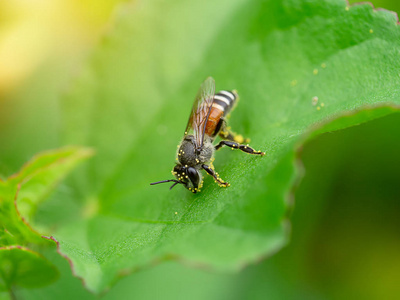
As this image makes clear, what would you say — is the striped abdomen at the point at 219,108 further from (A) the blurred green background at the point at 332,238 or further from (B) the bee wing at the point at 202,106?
(A) the blurred green background at the point at 332,238

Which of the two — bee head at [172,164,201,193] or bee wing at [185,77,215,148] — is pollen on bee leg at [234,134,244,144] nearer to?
bee wing at [185,77,215,148]

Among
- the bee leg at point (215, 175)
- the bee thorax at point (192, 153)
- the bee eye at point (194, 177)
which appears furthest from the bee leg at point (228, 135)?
the bee eye at point (194, 177)

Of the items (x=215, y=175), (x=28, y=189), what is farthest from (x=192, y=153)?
(x=28, y=189)

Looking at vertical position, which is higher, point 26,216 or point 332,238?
point 26,216

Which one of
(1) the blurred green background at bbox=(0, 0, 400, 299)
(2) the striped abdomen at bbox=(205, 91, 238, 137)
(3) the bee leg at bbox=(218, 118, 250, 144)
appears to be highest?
(2) the striped abdomen at bbox=(205, 91, 238, 137)

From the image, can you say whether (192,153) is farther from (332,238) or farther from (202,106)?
(332,238)

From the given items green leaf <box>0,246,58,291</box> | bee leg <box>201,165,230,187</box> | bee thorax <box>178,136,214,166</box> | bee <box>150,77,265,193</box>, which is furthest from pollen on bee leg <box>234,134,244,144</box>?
green leaf <box>0,246,58,291</box>
